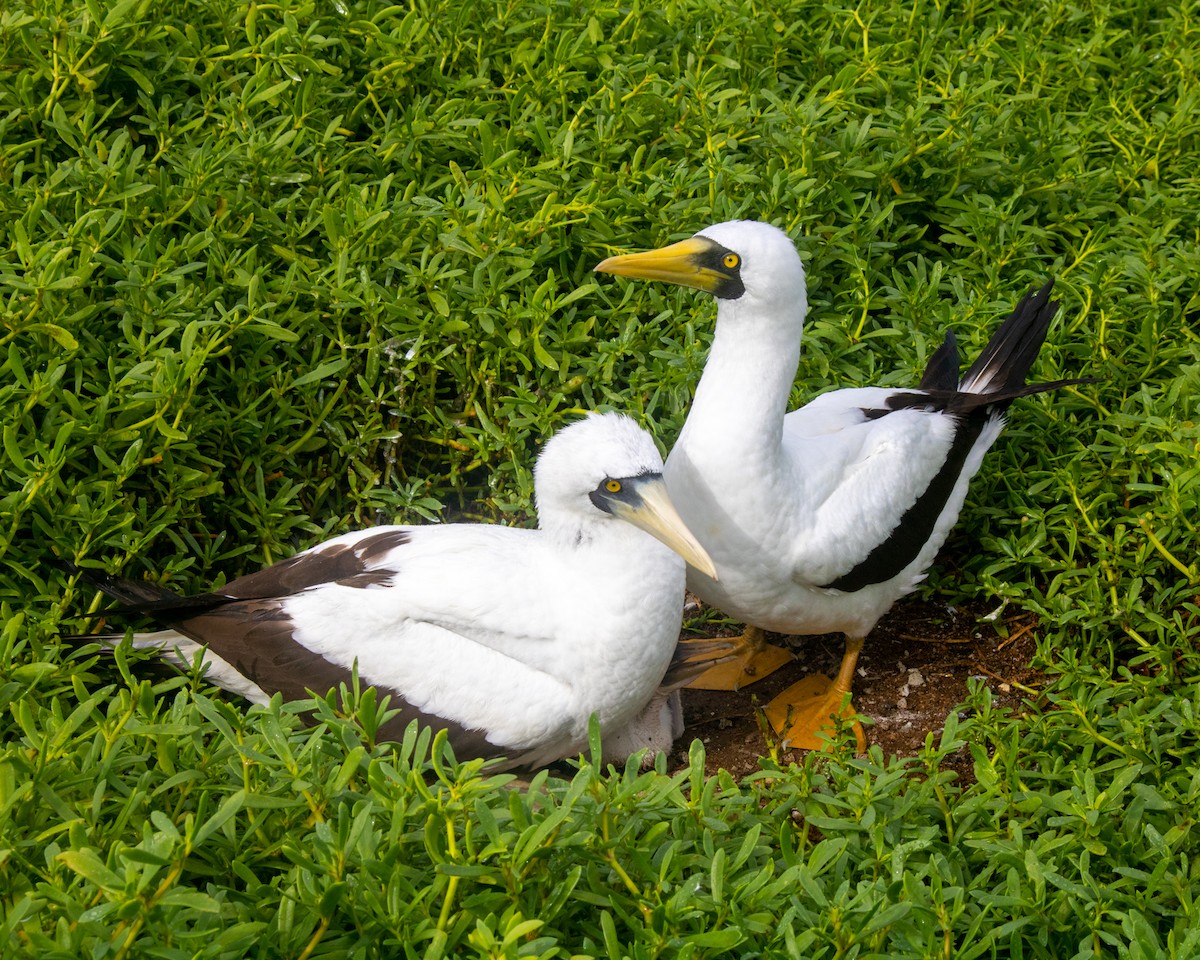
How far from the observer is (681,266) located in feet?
12.6

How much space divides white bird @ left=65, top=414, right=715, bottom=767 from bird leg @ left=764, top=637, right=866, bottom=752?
796mm

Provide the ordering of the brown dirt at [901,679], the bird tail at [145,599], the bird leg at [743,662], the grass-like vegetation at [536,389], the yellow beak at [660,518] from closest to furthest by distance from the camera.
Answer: the grass-like vegetation at [536,389] < the yellow beak at [660,518] < the bird tail at [145,599] < the brown dirt at [901,679] < the bird leg at [743,662]

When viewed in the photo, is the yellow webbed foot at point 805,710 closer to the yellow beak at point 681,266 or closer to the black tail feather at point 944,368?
the black tail feather at point 944,368

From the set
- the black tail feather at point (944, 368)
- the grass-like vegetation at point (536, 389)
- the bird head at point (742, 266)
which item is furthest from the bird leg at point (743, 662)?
the bird head at point (742, 266)

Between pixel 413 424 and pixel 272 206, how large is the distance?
930mm

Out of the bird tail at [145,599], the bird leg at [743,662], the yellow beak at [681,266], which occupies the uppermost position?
the yellow beak at [681,266]

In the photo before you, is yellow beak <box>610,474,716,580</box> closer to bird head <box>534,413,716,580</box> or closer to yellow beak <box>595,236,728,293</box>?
bird head <box>534,413,716,580</box>

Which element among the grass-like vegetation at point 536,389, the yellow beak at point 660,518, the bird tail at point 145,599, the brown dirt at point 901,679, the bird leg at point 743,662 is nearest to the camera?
the grass-like vegetation at point 536,389

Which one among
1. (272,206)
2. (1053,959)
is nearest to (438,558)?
(272,206)

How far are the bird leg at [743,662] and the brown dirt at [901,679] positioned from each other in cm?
7

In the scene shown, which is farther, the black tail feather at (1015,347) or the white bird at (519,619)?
the black tail feather at (1015,347)

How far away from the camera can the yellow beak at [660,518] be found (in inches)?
137

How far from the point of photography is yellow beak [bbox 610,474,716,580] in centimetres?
349

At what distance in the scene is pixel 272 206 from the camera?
4613 mm
